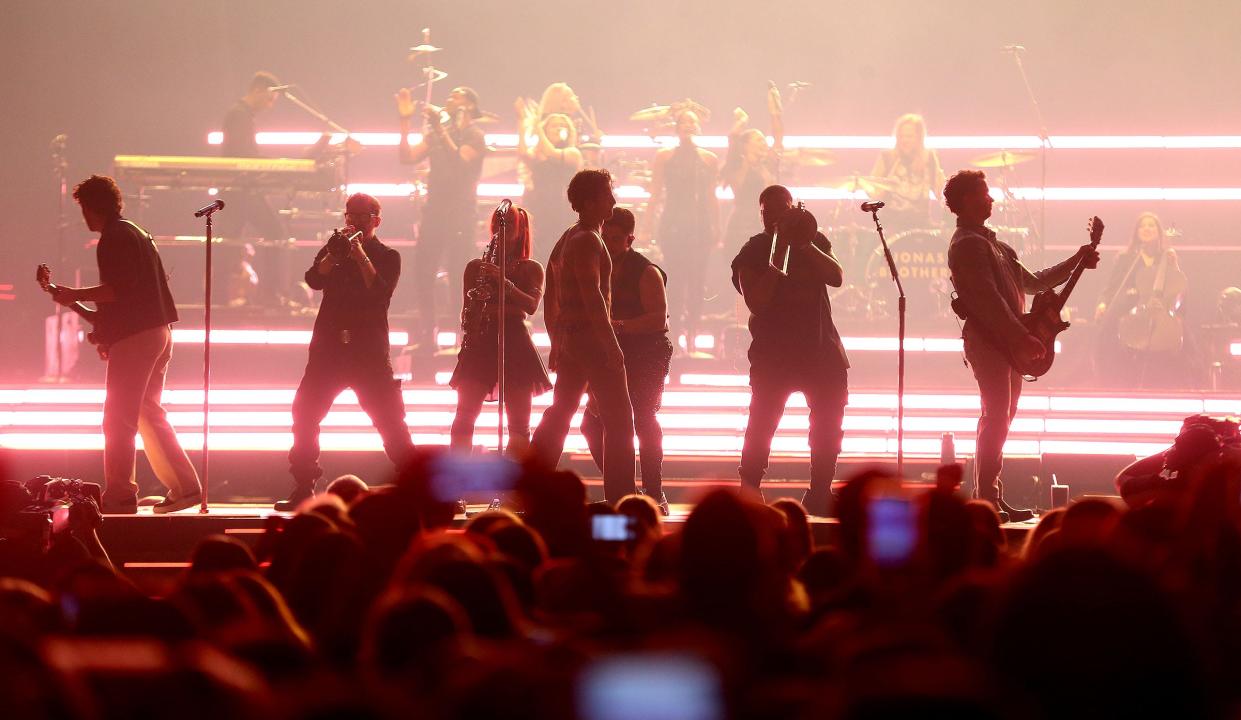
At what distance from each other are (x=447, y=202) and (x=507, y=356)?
24.9 feet

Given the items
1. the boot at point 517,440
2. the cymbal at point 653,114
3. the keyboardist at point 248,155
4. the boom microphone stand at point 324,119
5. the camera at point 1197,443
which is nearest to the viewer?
the camera at point 1197,443

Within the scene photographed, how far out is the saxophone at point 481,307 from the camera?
6.37 metres

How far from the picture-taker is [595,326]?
18.0 ft

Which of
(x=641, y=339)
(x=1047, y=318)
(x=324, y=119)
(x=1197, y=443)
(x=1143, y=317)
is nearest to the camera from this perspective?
(x=1197, y=443)

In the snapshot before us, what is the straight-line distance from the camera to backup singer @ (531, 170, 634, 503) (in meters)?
5.49

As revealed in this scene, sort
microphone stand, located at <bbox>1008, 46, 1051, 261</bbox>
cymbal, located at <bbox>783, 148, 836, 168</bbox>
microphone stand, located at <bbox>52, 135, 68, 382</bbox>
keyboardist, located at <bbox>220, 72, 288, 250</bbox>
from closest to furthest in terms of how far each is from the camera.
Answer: microphone stand, located at <bbox>52, 135, 68, 382</bbox> < keyboardist, located at <bbox>220, 72, 288, 250</bbox> < microphone stand, located at <bbox>1008, 46, 1051, 261</bbox> < cymbal, located at <bbox>783, 148, 836, 168</bbox>

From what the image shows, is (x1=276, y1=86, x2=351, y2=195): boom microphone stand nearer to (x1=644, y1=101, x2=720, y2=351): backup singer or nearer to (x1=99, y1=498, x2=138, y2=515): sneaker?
(x1=644, y1=101, x2=720, y2=351): backup singer

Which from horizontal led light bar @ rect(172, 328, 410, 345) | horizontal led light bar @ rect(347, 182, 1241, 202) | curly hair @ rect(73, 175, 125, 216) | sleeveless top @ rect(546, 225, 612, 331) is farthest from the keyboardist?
sleeveless top @ rect(546, 225, 612, 331)

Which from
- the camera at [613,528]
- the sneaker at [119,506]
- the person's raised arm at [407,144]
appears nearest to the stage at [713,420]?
the person's raised arm at [407,144]

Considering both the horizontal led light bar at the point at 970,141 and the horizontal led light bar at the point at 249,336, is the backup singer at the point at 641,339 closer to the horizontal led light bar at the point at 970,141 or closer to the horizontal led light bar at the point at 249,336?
the horizontal led light bar at the point at 249,336

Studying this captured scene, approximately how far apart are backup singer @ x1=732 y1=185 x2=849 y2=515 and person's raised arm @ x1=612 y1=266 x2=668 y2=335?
399mm

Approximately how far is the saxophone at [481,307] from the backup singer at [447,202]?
24.2ft

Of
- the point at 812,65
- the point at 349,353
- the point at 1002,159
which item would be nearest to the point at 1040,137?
the point at 1002,159

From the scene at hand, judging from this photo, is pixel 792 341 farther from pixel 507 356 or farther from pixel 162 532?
pixel 162 532
